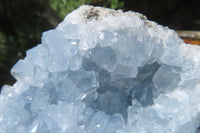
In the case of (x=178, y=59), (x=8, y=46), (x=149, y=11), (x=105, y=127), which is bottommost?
(x=149, y=11)

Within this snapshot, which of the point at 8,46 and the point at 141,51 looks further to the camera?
the point at 8,46

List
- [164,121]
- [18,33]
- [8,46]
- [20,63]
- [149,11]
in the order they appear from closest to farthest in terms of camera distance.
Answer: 1. [164,121]
2. [20,63]
3. [8,46]
4. [18,33]
5. [149,11]

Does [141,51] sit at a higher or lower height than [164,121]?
higher

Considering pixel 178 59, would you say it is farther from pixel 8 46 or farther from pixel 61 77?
pixel 8 46

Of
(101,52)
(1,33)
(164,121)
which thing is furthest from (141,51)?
(1,33)

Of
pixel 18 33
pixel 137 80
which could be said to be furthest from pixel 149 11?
pixel 137 80

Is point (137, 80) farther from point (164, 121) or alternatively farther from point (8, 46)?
point (8, 46)

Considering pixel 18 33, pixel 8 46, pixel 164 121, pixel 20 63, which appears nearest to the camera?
pixel 164 121
